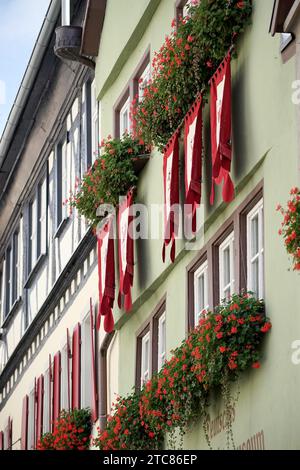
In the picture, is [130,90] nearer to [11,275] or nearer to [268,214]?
[268,214]

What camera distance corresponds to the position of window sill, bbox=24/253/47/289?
26750mm

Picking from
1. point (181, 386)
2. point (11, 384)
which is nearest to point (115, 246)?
point (181, 386)

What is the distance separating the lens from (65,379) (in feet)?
79.7

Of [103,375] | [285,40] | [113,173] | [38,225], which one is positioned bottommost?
[103,375]

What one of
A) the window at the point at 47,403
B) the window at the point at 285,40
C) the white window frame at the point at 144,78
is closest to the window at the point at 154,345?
the white window frame at the point at 144,78

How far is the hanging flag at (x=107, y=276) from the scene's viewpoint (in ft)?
65.3

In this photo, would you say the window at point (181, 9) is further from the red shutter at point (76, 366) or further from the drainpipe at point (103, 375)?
the red shutter at point (76, 366)

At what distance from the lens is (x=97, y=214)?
2027 cm

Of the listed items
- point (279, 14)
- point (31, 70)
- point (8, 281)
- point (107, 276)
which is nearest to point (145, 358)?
point (107, 276)

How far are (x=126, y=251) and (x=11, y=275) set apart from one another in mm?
11817

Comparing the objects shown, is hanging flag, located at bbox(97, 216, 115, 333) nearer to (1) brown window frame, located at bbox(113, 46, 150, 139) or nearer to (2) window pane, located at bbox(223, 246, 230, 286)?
(1) brown window frame, located at bbox(113, 46, 150, 139)

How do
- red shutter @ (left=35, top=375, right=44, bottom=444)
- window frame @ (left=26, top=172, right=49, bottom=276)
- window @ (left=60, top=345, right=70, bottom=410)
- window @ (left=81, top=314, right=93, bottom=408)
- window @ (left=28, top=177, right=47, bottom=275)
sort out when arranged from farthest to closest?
window @ (left=28, top=177, right=47, bottom=275), window frame @ (left=26, top=172, right=49, bottom=276), red shutter @ (left=35, top=375, right=44, bottom=444), window @ (left=60, top=345, right=70, bottom=410), window @ (left=81, top=314, right=93, bottom=408)

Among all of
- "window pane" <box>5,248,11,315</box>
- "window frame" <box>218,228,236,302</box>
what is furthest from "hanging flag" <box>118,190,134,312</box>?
"window pane" <box>5,248,11,315</box>

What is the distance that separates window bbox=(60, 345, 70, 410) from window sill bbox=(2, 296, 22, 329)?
14.5 feet
